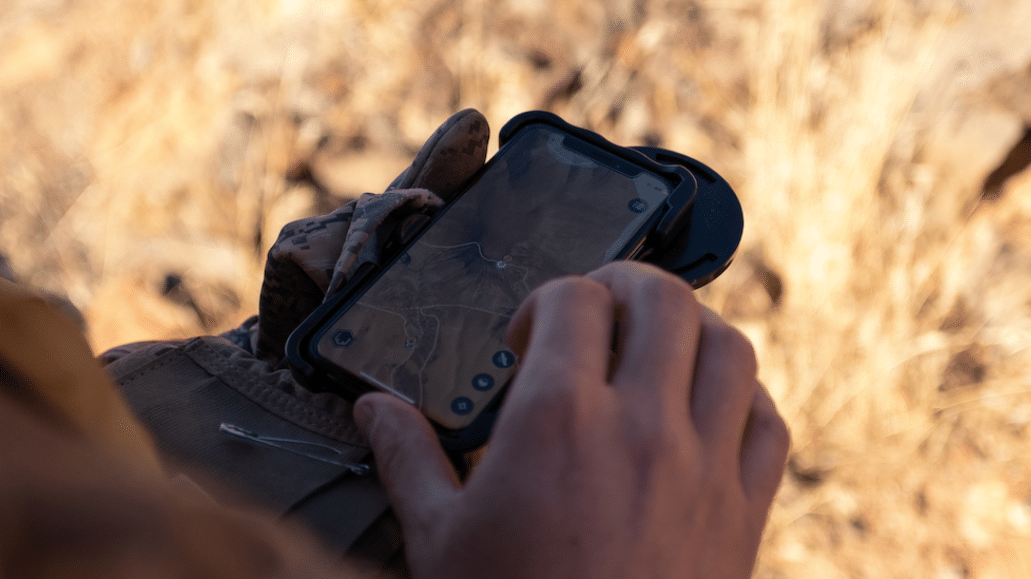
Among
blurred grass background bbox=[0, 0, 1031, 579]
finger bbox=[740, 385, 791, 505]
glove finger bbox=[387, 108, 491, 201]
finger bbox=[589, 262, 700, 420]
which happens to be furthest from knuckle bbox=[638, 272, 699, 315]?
blurred grass background bbox=[0, 0, 1031, 579]

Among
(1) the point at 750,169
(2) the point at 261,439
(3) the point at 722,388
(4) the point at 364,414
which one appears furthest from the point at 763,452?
(1) the point at 750,169

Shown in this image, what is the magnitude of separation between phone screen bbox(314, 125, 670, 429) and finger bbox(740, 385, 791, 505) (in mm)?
194

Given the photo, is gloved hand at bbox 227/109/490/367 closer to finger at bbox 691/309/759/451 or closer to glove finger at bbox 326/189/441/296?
glove finger at bbox 326/189/441/296

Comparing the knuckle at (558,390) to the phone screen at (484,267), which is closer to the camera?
the knuckle at (558,390)

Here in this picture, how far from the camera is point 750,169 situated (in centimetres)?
141

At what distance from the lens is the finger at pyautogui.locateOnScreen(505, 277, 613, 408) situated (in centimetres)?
31

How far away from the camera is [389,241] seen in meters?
0.60

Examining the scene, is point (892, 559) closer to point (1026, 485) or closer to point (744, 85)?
point (1026, 485)

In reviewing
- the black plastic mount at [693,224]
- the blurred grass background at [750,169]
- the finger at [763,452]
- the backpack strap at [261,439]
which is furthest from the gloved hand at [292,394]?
the blurred grass background at [750,169]

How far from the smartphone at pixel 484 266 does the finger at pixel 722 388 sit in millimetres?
177

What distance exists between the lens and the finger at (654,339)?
0.33 m

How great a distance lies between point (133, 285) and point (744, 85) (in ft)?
5.34

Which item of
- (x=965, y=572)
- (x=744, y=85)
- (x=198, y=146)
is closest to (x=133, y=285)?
(x=198, y=146)

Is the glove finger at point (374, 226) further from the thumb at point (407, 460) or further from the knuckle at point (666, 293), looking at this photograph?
the knuckle at point (666, 293)
